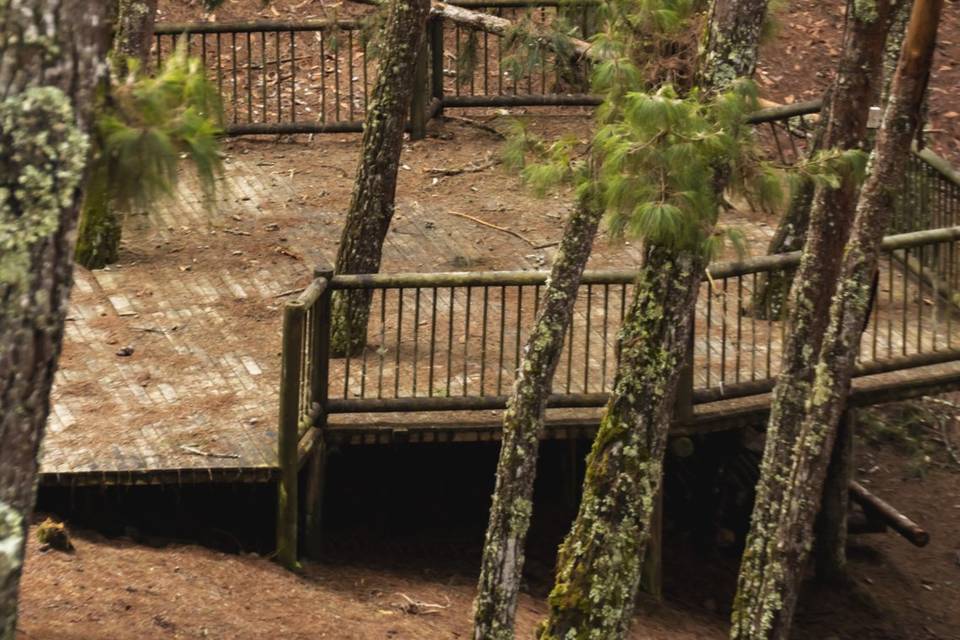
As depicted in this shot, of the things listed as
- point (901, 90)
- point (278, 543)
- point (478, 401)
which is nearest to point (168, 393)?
point (278, 543)

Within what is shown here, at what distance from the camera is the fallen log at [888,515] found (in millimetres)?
12586

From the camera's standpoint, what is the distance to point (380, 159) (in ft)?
37.7

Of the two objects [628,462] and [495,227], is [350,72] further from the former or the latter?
[628,462]

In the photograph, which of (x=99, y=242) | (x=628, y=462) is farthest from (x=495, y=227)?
(x=628, y=462)

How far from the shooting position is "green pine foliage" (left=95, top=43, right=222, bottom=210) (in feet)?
17.1

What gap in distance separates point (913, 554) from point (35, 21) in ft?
34.1

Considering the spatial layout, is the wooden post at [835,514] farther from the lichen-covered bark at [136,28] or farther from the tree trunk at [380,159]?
the lichen-covered bark at [136,28]

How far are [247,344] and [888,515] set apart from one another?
5.37 m

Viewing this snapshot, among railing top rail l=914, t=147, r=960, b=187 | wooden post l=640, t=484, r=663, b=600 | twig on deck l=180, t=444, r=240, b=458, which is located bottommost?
wooden post l=640, t=484, r=663, b=600

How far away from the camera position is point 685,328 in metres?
8.00

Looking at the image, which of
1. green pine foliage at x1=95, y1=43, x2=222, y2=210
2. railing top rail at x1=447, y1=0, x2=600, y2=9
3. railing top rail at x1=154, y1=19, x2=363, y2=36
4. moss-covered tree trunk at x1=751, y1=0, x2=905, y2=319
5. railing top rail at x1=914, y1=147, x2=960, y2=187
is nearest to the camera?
green pine foliage at x1=95, y1=43, x2=222, y2=210

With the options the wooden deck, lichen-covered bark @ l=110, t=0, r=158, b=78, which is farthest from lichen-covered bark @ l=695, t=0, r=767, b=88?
lichen-covered bark @ l=110, t=0, r=158, b=78

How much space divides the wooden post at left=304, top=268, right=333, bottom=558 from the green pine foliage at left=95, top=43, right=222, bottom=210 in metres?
4.83

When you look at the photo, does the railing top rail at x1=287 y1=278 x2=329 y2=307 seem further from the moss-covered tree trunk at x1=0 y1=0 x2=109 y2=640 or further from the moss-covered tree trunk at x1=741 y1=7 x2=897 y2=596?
the moss-covered tree trunk at x1=0 y1=0 x2=109 y2=640
